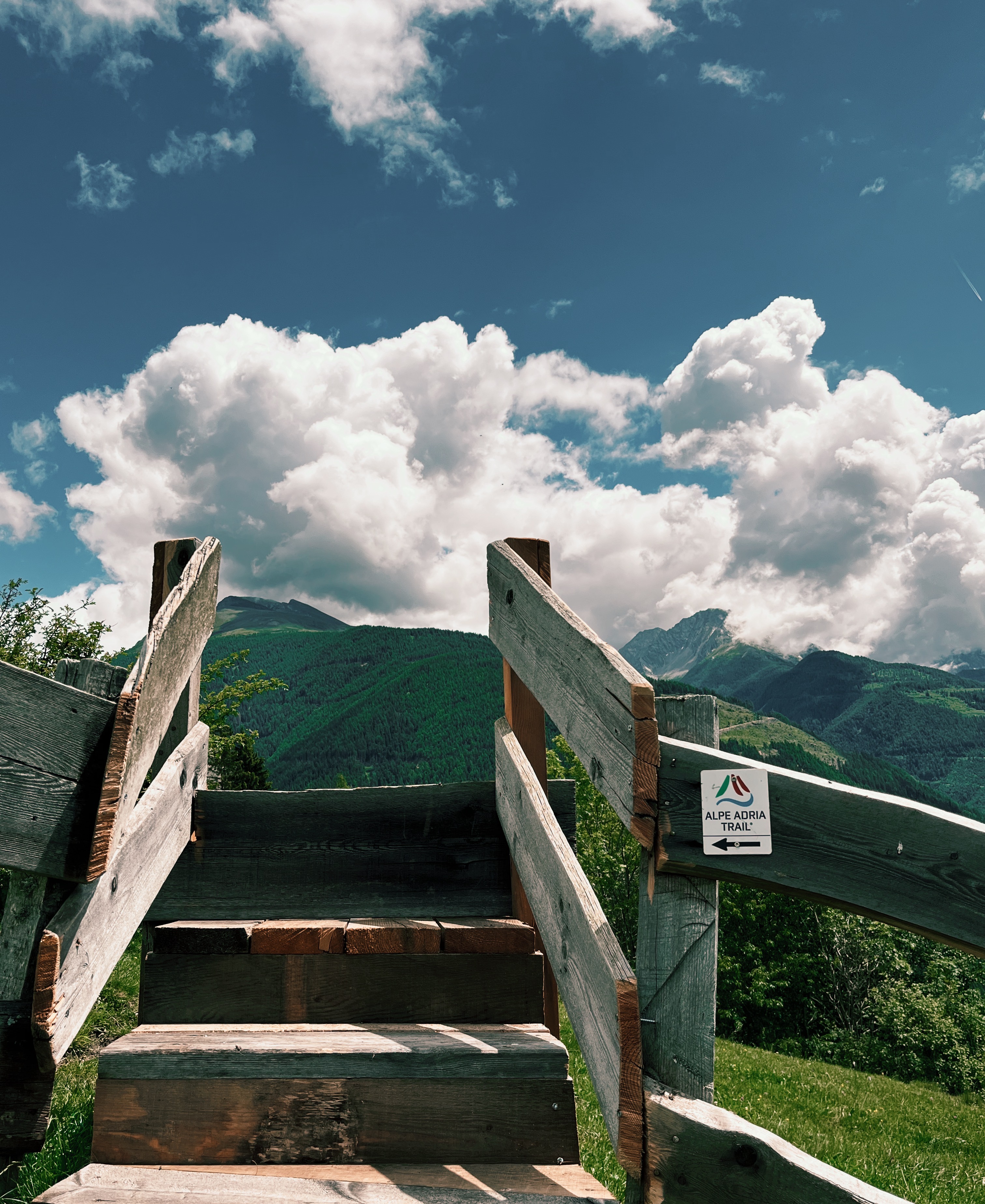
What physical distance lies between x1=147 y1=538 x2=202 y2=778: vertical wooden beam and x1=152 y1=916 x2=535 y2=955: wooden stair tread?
0.75m

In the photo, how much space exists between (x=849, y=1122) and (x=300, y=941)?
11.0 meters

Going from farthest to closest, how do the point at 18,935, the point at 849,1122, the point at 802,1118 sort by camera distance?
the point at 849,1122 < the point at 802,1118 < the point at 18,935

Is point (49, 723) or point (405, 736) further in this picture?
point (405, 736)

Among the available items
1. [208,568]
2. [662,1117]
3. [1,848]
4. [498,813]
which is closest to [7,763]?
[1,848]

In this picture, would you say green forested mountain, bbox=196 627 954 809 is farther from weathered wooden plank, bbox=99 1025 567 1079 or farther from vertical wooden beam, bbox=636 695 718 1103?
vertical wooden beam, bbox=636 695 718 1103

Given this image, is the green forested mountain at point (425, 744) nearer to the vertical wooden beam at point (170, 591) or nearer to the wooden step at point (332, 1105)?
the vertical wooden beam at point (170, 591)

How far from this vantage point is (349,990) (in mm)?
2781

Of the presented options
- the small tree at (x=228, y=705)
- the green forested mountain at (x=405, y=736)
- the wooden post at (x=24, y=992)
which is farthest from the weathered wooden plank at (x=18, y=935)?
the green forested mountain at (x=405, y=736)

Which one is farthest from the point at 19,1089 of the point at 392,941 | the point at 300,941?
the point at 392,941

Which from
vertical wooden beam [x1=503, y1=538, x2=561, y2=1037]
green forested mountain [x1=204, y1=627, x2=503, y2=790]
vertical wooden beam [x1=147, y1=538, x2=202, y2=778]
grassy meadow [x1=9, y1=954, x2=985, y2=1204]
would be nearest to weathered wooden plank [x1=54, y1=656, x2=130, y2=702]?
vertical wooden beam [x1=147, y1=538, x2=202, y2=778]

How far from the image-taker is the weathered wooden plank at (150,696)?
1.90 meters

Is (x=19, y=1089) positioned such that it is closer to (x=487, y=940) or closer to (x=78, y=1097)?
(x=487, y=940)

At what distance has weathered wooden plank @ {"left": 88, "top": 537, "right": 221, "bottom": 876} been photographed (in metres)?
1.90

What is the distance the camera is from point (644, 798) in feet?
5.66
